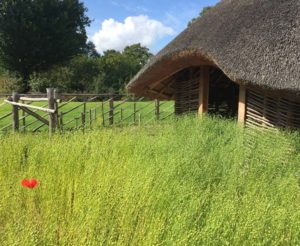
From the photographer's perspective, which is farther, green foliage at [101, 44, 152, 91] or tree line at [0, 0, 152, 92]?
green foliage at [101, 44, 152, 91]


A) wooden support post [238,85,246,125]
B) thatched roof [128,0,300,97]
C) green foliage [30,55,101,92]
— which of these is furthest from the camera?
green foliage [30,55,101,92]

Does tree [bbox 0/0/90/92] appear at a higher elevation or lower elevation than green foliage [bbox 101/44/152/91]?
higher

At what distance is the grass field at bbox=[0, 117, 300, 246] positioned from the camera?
10.1 ft

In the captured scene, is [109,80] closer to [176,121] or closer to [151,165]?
[176,121]

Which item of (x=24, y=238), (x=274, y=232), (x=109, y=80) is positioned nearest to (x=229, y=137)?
(x=274, y=232)

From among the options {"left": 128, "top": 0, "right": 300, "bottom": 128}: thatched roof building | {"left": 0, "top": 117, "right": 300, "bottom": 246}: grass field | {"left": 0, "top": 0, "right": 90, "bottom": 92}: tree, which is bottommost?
{"left": 0, "top": 117, "right": 300, "bottom": 246}: grass field

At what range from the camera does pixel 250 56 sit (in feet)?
19.8

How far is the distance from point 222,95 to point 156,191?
21.0 ft

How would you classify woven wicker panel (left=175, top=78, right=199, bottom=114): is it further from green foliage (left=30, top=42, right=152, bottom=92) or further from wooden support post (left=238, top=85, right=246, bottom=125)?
green foliage (left=30, top=42, right=152, bottom=92)

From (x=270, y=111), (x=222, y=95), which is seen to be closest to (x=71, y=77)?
(x=222, y=95)

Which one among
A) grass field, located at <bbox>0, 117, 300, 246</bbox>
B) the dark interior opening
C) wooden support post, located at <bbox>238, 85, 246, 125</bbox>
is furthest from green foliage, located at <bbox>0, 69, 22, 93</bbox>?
wooden support post, located at <bbox>238, 85, 246, 125</bbox>

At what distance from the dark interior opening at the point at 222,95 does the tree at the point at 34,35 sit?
21.3m

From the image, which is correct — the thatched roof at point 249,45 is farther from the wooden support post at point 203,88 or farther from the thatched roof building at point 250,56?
the wooden support post at point 203,88

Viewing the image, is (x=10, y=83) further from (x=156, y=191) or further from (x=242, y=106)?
(x=156, y=191)
